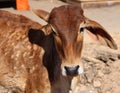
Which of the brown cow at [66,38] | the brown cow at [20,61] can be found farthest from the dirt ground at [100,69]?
the brown cow at [66,38]

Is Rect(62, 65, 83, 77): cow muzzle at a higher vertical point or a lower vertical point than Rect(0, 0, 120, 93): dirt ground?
higher

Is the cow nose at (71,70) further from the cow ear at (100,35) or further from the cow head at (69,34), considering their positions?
the cow ear at (100,35)

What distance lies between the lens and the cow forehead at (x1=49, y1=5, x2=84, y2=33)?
3693 millimetres

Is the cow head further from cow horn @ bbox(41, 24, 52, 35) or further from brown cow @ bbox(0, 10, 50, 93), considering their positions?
brown cow @ bbox(0, 10, 50, 93)

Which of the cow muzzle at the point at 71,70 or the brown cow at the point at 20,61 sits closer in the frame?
the cow muzzle at the point at 71,70

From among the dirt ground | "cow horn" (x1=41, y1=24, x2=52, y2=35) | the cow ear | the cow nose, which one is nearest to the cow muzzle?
the cow nose

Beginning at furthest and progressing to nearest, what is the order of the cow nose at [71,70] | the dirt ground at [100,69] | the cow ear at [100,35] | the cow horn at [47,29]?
the dirt ground at [100,69], the cow ear at [100,35], the cow horn at [47,29], the cow nose at [71,70]

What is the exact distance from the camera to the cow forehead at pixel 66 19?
369cm

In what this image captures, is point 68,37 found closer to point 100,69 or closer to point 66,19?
point 66,19

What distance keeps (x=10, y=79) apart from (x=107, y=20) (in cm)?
331

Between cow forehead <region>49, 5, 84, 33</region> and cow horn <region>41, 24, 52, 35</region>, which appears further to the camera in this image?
cow horn <region>41, 24, 52, 35</region>

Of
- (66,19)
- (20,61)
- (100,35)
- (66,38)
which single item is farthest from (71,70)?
(20,61)

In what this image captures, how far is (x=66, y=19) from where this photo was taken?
3729 millimetres

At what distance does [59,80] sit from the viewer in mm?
4043
